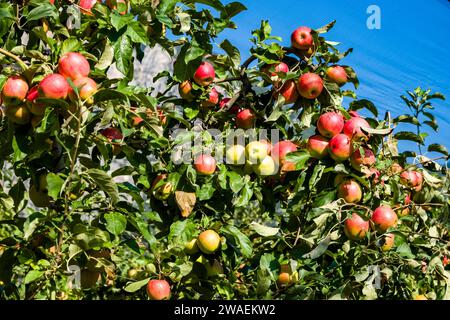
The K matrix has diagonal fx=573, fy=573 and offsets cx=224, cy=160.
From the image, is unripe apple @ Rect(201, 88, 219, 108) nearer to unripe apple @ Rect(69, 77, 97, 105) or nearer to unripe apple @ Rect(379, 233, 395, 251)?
unripe apple @ Rect(69, 77, 97, 105)

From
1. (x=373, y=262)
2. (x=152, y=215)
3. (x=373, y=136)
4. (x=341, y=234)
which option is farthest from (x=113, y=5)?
(x=373, y=262)

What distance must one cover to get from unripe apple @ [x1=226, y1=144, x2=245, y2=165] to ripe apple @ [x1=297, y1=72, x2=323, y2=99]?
260 mm

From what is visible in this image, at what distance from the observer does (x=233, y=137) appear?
1.82 m

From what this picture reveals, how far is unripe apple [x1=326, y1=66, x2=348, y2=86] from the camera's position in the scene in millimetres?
1788

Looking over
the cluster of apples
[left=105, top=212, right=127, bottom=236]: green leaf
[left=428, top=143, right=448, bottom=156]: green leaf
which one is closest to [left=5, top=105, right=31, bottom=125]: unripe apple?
the cluster of apples

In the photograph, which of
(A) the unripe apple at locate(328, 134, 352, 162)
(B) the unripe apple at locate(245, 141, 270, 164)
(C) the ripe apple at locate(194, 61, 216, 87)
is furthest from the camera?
(C) the ripe apple at locate(194, 61, 216, 87)

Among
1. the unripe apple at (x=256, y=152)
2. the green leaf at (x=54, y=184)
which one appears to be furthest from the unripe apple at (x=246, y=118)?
the green leaf at (x=54, y=184)

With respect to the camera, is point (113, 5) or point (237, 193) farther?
point (237, 193)

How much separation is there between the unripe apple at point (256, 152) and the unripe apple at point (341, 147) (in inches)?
8.5

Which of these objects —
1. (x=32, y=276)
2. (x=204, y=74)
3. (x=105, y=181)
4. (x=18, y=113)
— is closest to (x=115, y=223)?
(x=105, y=181)

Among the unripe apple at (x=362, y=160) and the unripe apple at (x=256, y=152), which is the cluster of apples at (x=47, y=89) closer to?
the unripe apple at (x=256, y=152)

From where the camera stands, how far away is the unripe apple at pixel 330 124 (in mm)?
1719
